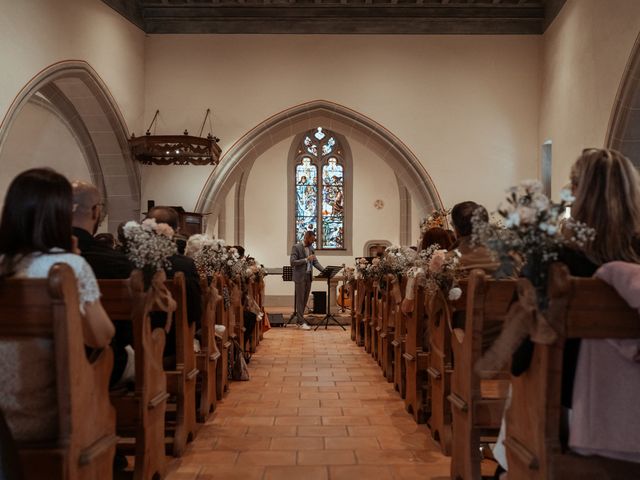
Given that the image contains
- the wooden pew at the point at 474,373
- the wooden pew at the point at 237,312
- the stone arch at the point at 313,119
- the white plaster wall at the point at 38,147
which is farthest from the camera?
the stone arch at the point at 313,119

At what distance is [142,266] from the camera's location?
11.0ft

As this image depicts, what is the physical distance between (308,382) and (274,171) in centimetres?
1168

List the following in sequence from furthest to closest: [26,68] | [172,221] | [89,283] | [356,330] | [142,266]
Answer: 1. [356,330]
2. [26,68]
3. [172,221]
4. [142,266]
5. [89,283]

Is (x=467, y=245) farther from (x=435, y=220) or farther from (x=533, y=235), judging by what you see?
(x=435, y=220)

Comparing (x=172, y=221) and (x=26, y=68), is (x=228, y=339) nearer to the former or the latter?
(x=172, y=221)

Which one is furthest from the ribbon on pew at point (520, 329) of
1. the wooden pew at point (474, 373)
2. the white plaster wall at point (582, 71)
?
the white plaster wall at point (582, 71)

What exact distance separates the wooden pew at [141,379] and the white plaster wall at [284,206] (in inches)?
549

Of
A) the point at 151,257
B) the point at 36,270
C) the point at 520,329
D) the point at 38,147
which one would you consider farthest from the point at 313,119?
the point at 520,329

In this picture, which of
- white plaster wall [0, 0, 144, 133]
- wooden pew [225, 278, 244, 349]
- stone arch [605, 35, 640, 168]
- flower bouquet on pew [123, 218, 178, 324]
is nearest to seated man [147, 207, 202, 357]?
flower bouquet on pew [123, 218, 178, 324]

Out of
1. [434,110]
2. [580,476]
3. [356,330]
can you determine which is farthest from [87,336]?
[434,110]

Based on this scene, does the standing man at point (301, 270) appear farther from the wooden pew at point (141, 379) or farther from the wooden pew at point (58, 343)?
the wooden pew at point (58, 343)

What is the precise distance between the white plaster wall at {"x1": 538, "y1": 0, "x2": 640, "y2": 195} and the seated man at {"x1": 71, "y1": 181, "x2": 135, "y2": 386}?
689 centimetres

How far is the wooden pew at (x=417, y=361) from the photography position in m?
4.77

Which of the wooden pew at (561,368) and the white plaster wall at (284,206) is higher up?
the white plaster wall at (284,206)
